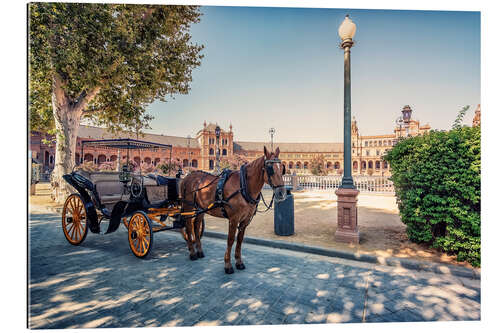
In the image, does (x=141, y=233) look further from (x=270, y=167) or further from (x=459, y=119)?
(x=459, y=119)

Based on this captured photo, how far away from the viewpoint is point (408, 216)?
4.57m

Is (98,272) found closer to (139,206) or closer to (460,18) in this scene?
(139,206)

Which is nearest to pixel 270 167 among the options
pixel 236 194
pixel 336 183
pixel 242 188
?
pixel 242 188

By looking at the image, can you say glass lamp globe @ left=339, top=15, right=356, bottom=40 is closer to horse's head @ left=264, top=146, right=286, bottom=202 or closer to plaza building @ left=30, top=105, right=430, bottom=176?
horse's head @ left=264, top=146, right=286, bottom=202

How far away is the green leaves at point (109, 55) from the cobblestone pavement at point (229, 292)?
146 inches

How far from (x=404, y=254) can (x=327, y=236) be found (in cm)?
163

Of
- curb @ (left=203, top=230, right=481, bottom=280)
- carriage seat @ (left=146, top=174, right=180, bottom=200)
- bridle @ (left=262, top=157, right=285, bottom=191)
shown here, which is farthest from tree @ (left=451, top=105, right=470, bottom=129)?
carriage seat @ (left=146, top=174, right=180, bottom=200)

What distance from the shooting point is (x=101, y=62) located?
7082 mm

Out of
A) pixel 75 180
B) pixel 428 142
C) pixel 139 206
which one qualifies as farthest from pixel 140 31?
pixel 428 142

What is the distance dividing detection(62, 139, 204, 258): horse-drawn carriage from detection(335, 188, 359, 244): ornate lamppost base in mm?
3221

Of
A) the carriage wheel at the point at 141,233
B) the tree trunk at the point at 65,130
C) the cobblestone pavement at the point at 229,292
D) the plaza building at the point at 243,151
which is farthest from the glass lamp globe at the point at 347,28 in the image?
the plaza building at the point at 243,151

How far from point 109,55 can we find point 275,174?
7098 mm

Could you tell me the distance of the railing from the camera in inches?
614

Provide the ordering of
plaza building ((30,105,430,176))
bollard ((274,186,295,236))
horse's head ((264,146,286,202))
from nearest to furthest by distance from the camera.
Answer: horse's head ((264,146,286,202)) → bollard ((274,186,295,236)) → plaza building ((30,105,430,176))
